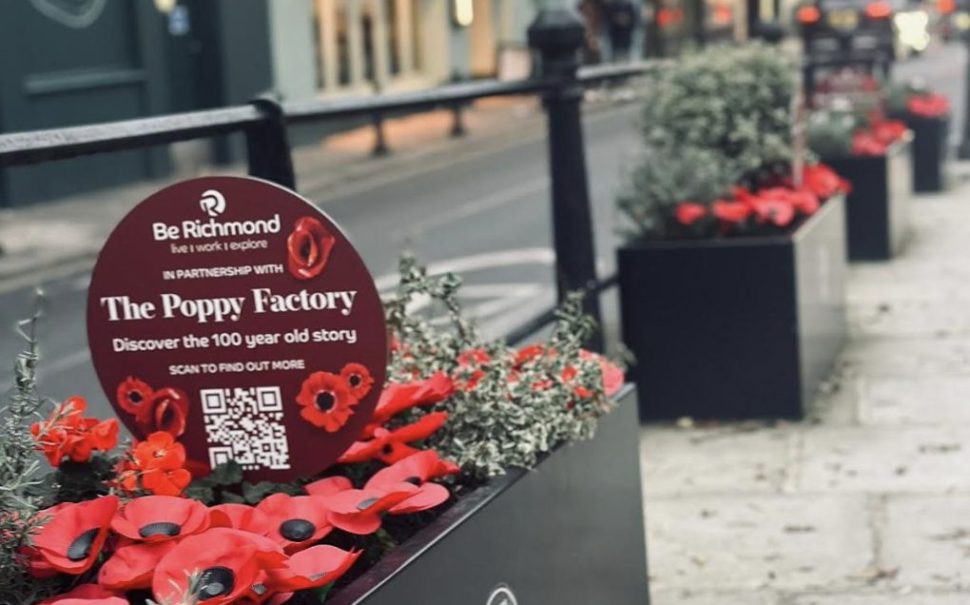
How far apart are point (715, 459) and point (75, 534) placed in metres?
3.69

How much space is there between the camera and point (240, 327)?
116 inches

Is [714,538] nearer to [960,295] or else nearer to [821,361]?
[821,361]

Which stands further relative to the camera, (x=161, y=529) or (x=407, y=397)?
(x=407, y=397)

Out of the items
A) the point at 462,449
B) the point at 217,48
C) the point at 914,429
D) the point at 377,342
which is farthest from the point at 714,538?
the point at 217,48

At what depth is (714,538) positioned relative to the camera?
5.02 metres

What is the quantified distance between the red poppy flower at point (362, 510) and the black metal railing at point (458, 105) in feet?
2.84

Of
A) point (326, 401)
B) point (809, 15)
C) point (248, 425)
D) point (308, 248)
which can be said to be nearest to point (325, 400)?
point (326, 401)

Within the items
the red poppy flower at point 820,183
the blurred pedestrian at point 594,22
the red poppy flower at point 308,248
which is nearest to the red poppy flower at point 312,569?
the red poppy flower at point 308,248

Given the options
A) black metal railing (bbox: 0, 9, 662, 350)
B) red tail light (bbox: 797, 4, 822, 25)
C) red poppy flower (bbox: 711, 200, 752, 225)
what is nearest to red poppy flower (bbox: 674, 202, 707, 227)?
red poppy flower (bbox: 711, 200, 752, 225)

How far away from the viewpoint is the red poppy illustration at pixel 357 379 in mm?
2922

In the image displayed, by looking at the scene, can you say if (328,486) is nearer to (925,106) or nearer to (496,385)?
(496,385)

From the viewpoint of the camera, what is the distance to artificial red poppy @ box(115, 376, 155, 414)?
3045 mm

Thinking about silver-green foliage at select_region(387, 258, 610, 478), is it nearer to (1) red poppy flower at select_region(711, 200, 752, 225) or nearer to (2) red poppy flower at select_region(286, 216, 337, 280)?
(2) red poppy flower at select_region(286, 216, 337, 280)

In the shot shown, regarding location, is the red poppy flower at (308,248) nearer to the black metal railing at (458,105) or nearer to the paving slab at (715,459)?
the black metal railing at (458,105)
